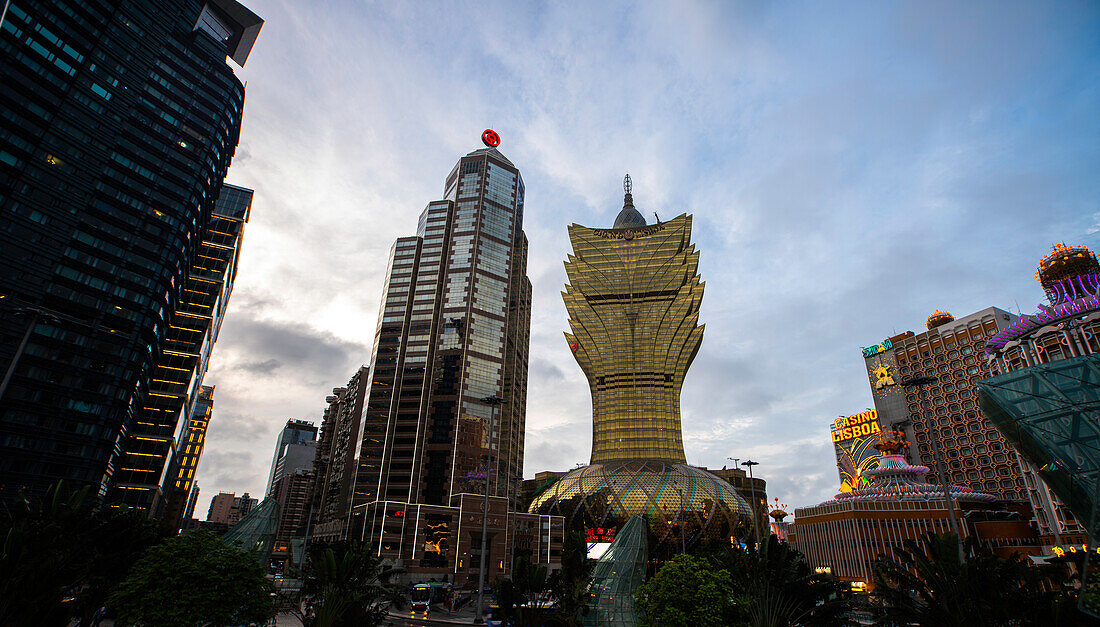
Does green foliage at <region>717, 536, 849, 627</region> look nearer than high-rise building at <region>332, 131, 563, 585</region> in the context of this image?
Yes

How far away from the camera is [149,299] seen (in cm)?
9100

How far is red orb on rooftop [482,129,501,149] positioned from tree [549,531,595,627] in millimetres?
141682

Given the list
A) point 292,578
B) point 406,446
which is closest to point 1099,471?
point 406,446

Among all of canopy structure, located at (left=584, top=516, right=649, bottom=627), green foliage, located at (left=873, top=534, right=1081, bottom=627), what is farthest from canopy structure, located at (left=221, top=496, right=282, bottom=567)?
green foliage, located at (left=873, top=534, right=1081, bottom=627)

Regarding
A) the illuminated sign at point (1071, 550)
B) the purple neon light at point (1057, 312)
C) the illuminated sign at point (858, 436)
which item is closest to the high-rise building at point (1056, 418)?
the illuminated sign at point (1071, 550)

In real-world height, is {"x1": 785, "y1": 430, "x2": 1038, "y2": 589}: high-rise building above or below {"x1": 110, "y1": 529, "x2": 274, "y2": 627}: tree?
above

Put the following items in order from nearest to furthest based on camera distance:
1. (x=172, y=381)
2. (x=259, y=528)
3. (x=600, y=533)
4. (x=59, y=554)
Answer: (x=59, y=554)
(x=259, y=528)
(x=172, y=381)
(x=600, y=533)

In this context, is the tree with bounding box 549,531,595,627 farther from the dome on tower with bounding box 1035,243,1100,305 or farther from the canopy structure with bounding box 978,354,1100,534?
the dome on tower with bounding box 1035,243,1100,305

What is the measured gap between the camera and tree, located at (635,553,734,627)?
23.3 meters

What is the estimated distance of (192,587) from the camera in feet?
68.1

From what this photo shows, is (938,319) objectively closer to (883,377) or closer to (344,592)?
(883,377)

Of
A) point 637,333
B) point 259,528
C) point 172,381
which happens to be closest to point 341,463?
point 172,381

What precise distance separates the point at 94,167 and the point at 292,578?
8166cm

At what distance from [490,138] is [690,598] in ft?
489
